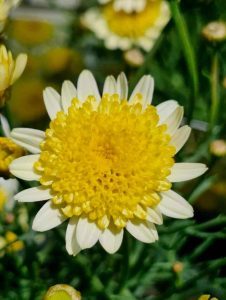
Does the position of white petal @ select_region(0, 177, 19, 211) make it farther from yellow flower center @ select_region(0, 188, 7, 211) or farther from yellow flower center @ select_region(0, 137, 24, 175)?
yellow flower center @ select_region(0, 137, 24, 175)

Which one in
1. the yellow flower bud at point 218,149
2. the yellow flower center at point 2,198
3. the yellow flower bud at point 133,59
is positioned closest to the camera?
the yellow flower bud at point 218,149

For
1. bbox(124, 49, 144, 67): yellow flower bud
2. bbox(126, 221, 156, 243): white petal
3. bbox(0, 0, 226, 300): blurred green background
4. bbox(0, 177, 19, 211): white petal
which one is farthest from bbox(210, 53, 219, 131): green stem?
bbox(0, 177, 19, 211): white petal

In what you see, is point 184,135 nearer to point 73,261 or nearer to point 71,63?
point 73,261

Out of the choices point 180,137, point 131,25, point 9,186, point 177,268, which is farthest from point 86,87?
point 131,25

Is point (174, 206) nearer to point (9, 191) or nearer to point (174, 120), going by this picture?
point (174, 120)

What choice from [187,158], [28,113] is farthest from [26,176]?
[28,113]

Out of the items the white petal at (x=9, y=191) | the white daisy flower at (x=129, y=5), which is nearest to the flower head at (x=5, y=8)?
the white petal at (x=9, y=191)

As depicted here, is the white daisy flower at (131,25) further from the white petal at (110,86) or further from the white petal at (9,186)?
the white petal at (110,86)
